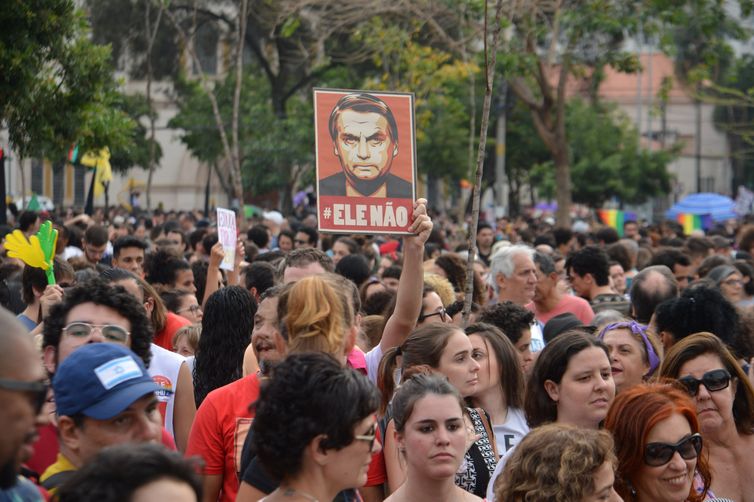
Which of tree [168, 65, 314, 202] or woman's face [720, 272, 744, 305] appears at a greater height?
tree [168, 65, 314, 202]

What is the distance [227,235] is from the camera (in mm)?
9922

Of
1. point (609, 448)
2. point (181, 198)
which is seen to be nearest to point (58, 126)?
point (609, 448)

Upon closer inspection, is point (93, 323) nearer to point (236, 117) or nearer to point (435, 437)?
point (435, 437)

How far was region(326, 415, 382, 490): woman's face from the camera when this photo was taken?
11.9ft

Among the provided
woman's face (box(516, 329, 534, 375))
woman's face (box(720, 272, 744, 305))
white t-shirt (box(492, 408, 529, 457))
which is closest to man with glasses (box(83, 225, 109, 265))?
woman's face (box(516, 329, 534, 375))

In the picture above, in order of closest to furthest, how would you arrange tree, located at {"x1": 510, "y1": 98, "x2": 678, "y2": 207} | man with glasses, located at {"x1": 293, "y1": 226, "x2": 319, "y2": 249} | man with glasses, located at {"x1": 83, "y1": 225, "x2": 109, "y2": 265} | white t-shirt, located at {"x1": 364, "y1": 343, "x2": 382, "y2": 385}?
white t-shirt, located at {"x1": 364, "y1": 343, "x2": 382, "y2": 385} → man with glasses, located at {"x1": 83, "y1": 225, "x2": 109, "y2": 265} → man with glasses, located at {"x1": 293, "y1": 226, "x2": 319, "y2": 249} → tree, located at {"x1": 510, "y1": 98, "x2": 678, "y2": 207}

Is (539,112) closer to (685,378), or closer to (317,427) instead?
(685,378)

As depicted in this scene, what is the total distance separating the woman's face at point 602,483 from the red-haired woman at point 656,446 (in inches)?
21.3

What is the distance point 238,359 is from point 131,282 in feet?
3.59

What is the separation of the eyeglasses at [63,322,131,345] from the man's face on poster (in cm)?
182

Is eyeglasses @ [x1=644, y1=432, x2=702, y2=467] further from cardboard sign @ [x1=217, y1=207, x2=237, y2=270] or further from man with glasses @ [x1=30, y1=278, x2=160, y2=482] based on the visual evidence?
cardboard sign @ [x1=217, y1=207, x2=237, y2=270]

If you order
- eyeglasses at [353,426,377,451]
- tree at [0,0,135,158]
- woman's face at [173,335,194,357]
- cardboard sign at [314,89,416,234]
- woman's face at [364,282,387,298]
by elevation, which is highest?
tree at [0,0,135,158]

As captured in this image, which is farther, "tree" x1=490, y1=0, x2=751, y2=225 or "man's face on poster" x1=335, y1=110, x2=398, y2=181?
"tree" x1=490, y1=0, x2=751, y2=225

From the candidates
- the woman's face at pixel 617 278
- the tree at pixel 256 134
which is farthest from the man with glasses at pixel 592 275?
the tree at pixel 256 134
